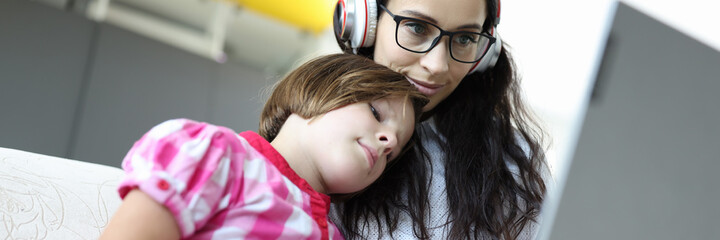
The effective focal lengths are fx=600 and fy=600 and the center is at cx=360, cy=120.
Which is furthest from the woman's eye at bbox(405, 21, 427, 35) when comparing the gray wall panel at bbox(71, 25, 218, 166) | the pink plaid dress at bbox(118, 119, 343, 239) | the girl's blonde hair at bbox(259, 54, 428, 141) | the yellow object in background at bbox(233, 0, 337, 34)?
the yellow object in background at bbox(233, 0, 337, 34)

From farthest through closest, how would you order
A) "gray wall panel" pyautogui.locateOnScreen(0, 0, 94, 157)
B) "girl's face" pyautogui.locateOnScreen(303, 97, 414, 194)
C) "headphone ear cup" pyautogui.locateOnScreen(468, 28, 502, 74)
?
"gray wall panel" pyautogui.locateOnScreen(0, 0, 94, 157)
"headphone ear cup" pyautogui.locateOnScreen(468, 28, 502, 74)
"girl's face" pyautogui.locateOnScreen(303, 97, 414, 194)

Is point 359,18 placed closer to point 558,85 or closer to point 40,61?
point 40,61

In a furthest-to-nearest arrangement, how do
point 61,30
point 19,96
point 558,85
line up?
point 558,85 → point 61,30 → point 19,96

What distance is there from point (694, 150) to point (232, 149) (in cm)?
49

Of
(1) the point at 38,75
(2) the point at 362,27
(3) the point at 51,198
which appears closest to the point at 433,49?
(2) the point at 362,27

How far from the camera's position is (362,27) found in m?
1.11

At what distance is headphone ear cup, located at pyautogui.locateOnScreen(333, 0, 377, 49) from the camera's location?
1.11m

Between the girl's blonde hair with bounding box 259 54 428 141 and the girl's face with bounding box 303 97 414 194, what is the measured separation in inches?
0.7

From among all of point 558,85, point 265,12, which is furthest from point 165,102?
point 558,85

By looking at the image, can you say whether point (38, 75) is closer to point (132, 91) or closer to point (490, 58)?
point (132, 91)

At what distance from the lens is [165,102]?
7.48 feet

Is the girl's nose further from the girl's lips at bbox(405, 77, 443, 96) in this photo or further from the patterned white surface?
the patterned white surface

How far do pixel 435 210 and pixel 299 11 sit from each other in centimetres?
251

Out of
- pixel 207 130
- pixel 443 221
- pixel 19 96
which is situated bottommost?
pixel 19 96
